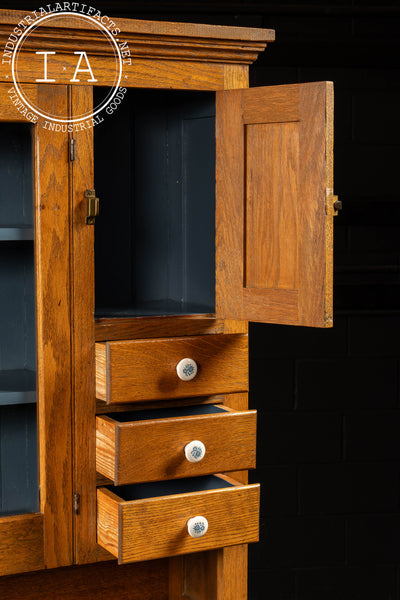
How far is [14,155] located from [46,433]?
2.17 ft

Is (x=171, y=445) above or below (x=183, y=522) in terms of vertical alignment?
above

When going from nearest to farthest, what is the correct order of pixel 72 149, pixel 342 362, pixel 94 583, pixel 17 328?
pixel 72 149
pixel 17 328
pixel 94 583
pixel 342 362

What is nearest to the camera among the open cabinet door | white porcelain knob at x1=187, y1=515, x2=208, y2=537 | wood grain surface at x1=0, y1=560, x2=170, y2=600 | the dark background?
the open cabinet door

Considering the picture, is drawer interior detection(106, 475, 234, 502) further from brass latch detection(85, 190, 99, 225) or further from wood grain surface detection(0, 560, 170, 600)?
brass latch detection(85, 190, 99, 225)

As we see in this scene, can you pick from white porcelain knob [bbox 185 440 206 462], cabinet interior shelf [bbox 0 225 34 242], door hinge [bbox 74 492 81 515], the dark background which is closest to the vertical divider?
door hinge [bbox 74 492 81 515]

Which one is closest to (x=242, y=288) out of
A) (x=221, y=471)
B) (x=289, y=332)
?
(x=221, y=471)

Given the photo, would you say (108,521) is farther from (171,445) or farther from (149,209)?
(149,209)

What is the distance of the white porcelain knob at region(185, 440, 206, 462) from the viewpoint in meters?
2.14

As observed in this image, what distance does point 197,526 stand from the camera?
83.9 inches

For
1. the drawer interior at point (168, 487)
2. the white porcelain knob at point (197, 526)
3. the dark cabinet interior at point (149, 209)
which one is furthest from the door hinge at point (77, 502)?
the dark cabinet interior at point (149, 209)

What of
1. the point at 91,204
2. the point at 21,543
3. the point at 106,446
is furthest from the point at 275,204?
the point at 21,543

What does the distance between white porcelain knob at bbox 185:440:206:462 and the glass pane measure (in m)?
0.36

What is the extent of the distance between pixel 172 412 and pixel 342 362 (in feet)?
3.35

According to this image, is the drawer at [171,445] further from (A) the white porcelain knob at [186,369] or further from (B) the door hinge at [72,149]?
(B) the door hinge at [72,149]
